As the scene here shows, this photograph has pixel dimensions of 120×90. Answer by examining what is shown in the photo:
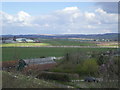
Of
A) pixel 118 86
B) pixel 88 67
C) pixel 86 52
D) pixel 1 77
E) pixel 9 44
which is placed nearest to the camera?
pixel 118 86

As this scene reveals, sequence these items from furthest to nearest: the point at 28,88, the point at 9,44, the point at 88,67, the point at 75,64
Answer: the point at 75,64, the point at 88,67, the point at 9,44, the point at 28,88

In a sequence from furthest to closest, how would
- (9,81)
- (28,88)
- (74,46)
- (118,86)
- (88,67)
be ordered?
(74,46), (88,67), (9,81), (28,88), (118,86)

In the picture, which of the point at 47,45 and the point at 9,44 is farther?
the point at 47,45

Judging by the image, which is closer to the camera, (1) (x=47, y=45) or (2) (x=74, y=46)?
(1) (x=47, y=45)

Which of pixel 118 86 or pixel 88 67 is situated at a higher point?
pixel 118 86

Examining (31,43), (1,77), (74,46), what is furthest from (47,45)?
(1,77)

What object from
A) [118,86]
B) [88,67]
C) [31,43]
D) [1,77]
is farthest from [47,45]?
[118,86]

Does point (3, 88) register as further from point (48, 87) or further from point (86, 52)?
point (86, 52)

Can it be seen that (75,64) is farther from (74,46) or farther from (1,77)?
(1,77)

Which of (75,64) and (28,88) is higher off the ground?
(28,88)
